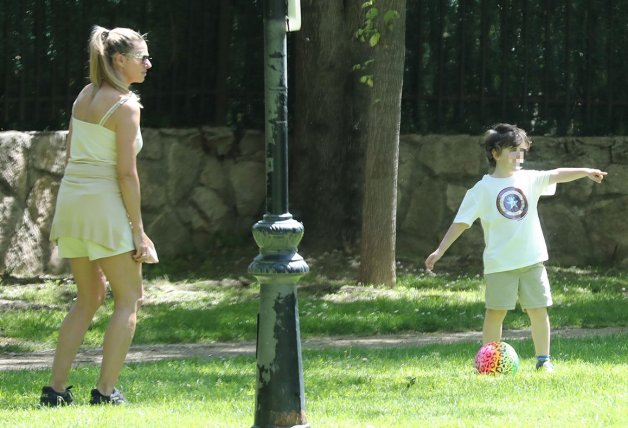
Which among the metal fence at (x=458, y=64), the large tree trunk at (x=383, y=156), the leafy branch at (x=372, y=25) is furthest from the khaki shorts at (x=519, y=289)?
the metal fence at (x=458, y=64)

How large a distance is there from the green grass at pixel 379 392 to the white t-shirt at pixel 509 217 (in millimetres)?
641

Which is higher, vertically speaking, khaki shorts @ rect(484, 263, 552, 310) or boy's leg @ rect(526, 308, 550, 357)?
khaki shorts @ rect(484, 263, 552, 310)

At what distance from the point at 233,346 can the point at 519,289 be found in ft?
8.45

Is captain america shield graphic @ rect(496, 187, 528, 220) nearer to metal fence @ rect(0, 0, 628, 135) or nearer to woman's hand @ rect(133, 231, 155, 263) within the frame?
woman's hand @ rect(133, 231, 155, 263)

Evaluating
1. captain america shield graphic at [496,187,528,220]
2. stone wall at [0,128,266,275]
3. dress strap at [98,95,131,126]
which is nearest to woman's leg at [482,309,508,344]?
captain america shield graphic at [496,187,528,220]

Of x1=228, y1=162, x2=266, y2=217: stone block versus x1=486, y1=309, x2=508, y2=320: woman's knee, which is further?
x1=228, y1=162, x2=266, y2=217: stone block

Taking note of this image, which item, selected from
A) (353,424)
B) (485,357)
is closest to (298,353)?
(353,424)

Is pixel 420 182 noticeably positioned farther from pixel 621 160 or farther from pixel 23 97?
pixel 23 97

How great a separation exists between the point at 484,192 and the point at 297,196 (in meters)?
5.40

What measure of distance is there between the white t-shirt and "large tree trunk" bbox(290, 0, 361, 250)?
17.1 feet

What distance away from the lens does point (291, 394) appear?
177 inches

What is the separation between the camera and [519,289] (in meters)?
6.63

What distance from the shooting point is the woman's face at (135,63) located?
542 cm

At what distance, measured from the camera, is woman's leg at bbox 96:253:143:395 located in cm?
545
